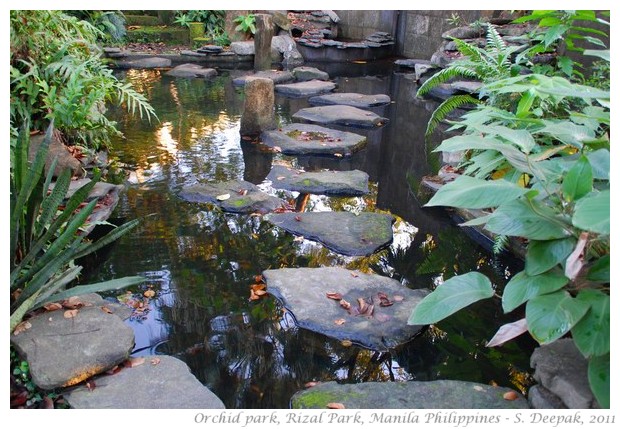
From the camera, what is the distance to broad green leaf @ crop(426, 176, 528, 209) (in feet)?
6.52

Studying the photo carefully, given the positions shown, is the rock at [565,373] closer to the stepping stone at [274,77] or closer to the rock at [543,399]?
the rock at [543,399]

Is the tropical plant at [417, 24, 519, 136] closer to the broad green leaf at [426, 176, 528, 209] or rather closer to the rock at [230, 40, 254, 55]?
the broad green leaf at [426, 176, 528, 209]

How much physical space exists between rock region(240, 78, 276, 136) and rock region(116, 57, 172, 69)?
540cm

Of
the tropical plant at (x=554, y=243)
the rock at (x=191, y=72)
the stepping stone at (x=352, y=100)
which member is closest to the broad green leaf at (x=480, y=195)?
the tropical plant at (x=554, y=243)

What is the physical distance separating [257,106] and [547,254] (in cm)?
465

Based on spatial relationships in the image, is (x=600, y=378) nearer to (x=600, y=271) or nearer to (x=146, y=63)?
(x=600, y=271)

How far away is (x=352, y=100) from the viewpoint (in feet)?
26.9

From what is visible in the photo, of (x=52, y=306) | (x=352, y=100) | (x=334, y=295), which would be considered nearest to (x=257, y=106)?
(x=352, y=100)

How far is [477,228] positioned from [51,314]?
2.76m

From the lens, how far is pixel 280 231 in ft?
12.7

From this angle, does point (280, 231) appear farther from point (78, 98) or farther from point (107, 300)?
A: point (78, 98)

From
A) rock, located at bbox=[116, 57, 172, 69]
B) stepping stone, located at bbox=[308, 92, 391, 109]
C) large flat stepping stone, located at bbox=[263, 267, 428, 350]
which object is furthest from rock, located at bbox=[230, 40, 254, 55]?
large flat stepping stone, located at bbox=[263, 267, 428, 350]

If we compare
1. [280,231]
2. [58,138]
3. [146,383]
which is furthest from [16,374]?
[58,138]

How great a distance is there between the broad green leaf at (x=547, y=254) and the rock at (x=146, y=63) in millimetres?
10021
